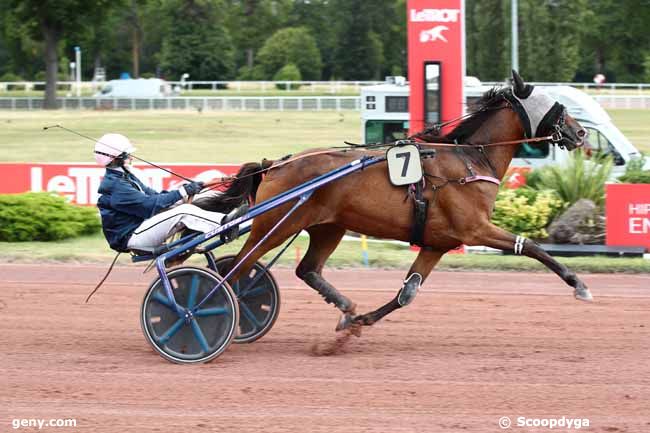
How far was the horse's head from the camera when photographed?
7277 mm

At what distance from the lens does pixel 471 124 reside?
24.4 feet

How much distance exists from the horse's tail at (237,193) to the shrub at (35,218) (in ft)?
19.6

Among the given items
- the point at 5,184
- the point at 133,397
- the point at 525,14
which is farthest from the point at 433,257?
the point at 525,14

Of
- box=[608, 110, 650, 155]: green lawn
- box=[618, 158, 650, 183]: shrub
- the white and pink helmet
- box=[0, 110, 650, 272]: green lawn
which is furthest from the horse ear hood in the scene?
box=[608, 110, 650, 155]: green lawn

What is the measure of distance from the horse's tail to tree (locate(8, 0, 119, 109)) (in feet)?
124

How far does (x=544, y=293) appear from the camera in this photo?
985 centimetres

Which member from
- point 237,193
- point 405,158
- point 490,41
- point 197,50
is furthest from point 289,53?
point 405,158

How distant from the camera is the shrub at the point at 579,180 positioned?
12.8 meters

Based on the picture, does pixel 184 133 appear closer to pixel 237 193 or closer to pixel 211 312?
pixel 237 193

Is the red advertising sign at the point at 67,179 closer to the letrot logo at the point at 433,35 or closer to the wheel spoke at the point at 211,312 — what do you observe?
the letrot logo at the point at 433,35

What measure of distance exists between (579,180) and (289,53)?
4826 centimetres

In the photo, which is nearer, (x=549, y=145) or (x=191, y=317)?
(x=191, y=317)

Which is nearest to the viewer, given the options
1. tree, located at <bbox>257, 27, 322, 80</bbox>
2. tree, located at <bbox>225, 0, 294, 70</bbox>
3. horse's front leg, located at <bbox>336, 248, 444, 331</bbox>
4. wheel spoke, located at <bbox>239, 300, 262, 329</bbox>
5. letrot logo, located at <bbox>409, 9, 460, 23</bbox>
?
horse's front leg, located at <bbox>336, 248, 444, 331</bbox>

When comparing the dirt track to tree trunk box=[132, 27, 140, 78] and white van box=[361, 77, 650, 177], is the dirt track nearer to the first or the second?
white van box=[361, 77, 650, 177]
